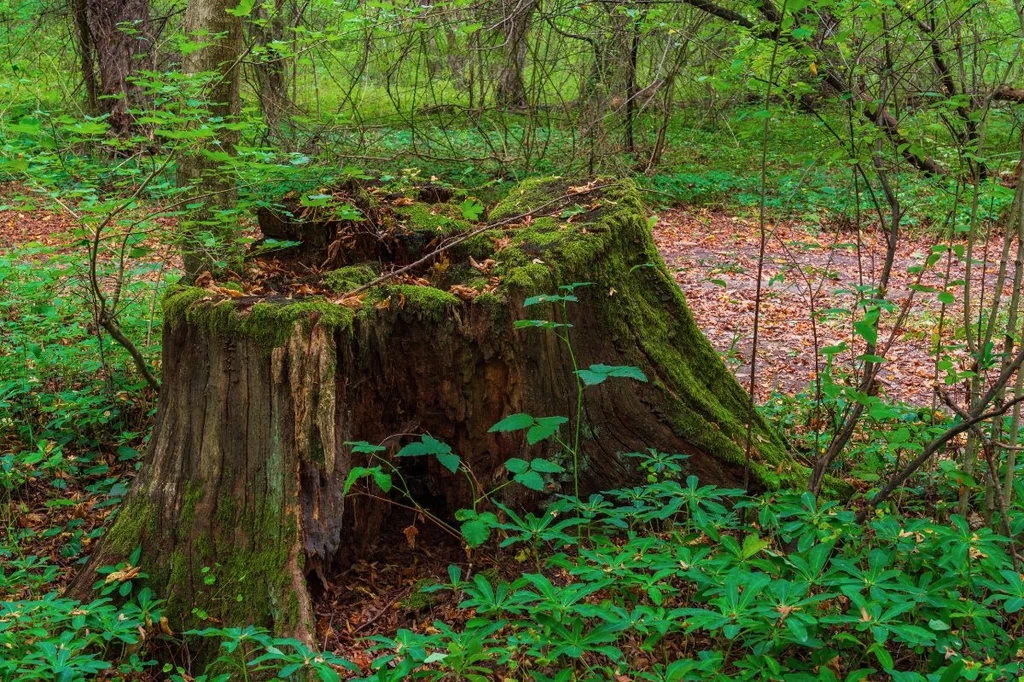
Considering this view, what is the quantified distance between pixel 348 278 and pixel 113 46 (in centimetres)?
980

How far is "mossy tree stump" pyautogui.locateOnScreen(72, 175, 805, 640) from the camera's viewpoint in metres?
2.95

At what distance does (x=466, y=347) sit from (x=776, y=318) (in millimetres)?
4776

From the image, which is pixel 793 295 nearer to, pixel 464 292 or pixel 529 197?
pixel 529 197

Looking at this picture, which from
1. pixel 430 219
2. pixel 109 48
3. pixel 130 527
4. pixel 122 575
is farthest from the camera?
pixel 109 48

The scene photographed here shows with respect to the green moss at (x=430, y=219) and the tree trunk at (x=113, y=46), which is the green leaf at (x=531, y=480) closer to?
the green moss at (x=430, y=219)

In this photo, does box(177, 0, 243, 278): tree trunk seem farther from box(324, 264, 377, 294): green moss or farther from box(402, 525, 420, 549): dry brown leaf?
box(402, 525, 420, 549): dry brown leaf

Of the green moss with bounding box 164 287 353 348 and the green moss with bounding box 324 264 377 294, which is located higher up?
the green moss with bounding box 324 264 377 294

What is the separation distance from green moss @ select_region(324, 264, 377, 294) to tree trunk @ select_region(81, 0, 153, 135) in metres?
7.10

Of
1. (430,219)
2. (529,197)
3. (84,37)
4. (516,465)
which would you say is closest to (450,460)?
(516,465)

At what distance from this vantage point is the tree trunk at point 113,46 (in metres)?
9.59

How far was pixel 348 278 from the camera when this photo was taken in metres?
3.48

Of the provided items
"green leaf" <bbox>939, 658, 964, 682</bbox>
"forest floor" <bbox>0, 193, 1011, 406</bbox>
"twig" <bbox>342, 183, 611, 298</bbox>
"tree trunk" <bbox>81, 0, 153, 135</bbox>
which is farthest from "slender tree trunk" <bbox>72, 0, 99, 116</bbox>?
"green leaf" <bbox>939, 658, 964, 682</bbox>

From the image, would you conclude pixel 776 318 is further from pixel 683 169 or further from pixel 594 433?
pixel 683 169

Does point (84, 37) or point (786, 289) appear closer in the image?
point (786, 289)
